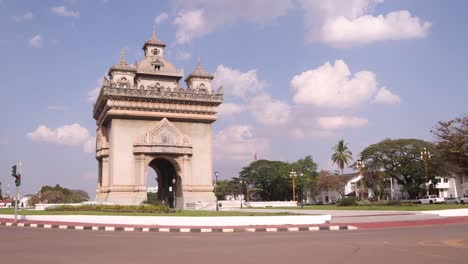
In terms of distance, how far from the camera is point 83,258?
A: 10.2 metres

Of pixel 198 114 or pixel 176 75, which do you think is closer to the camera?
pixel 198 114

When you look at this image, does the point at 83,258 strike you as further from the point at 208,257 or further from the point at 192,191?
the point at 192,191

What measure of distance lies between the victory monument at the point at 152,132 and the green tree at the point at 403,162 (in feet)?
125

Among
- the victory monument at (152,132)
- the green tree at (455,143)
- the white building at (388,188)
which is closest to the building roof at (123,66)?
the victory monument at (152,132)

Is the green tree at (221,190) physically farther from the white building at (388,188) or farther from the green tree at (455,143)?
the green tree at (455,143)

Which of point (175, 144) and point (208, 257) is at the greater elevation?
point (175, 144)

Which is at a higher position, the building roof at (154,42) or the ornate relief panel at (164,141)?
the building roof at (154,42)

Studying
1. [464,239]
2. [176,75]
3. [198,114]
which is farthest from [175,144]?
[464,239]

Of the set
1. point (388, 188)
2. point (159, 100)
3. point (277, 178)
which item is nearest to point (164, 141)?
point (159, 100)

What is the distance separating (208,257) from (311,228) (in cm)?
1058

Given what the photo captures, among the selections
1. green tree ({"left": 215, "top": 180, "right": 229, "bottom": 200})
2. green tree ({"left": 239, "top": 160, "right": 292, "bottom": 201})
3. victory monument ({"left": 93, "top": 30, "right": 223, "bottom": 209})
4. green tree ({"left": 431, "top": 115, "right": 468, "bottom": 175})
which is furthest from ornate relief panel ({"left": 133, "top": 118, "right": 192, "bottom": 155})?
green tree ({"left": 215, "top": 180, "right": 229, "bottom": 200})

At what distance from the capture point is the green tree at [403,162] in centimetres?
6981

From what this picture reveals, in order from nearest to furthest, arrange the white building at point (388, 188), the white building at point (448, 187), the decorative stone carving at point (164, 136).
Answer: the decorative stone carving at point (164, 136) → the white building at point (388, 188) → the white building at point (448, 187)

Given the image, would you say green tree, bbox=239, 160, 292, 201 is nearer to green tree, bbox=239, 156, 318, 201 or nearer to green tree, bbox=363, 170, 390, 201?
green tree, bbox=239, 156, 318, 201
